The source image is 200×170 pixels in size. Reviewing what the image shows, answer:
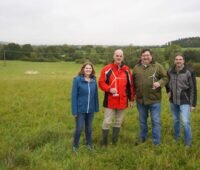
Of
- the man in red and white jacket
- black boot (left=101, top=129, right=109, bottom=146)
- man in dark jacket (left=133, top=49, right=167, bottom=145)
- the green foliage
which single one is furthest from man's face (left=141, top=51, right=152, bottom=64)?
the green foliage

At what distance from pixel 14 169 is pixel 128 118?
5.23m

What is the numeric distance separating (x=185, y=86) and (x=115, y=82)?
152 centimetres

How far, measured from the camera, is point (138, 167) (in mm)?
5688

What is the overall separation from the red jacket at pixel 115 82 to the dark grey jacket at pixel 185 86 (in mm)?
1011

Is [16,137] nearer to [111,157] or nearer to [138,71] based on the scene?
[111,157]

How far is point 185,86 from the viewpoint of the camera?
6848mm

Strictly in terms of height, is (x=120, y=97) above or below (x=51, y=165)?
above

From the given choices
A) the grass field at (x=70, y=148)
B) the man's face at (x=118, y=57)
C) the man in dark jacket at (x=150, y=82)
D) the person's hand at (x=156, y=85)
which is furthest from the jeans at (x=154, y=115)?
the man's face at (x=118, y=57)

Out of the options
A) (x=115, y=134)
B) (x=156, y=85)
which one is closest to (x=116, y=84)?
(x=156, y=85)

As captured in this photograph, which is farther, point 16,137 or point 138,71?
point 16,137

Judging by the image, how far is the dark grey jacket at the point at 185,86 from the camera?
6828mm

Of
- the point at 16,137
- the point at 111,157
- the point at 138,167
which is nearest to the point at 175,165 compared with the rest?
the point at 138,167

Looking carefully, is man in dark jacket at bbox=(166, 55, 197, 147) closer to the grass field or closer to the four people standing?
the four people standing

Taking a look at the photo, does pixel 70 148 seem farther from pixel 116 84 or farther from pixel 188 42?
pixel 188 42
